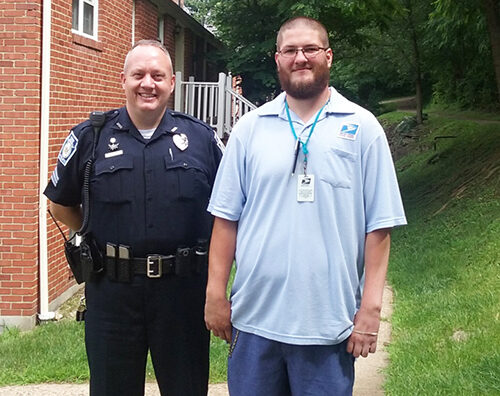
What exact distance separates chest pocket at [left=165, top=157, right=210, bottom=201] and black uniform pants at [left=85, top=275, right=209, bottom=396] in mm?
394

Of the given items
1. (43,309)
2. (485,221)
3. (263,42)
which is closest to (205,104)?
(263,42)

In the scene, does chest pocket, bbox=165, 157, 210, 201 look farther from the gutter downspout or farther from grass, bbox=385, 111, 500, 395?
the gutter downspout

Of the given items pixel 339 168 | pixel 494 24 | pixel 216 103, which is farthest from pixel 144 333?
pixel 216 103

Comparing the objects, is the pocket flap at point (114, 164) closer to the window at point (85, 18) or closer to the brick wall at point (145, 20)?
the window at point (85, 18)

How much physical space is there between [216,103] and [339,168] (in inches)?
432

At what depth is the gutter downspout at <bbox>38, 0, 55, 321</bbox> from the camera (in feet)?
20.9

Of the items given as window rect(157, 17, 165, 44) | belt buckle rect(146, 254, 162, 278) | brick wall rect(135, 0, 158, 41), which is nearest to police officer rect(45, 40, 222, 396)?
belt buckle rect(146, 254, 162, 278)

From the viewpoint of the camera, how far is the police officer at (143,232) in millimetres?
2951

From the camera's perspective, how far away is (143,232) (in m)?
2.95

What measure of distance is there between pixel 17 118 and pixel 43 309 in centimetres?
194

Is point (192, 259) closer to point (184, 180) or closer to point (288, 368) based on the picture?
point (184, 180)

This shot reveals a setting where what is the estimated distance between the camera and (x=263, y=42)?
1694 cm

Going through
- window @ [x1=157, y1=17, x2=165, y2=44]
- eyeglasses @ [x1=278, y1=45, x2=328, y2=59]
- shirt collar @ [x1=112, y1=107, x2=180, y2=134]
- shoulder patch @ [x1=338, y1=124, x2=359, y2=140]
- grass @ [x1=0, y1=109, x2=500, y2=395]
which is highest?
window @ [x1=157, y1=17, x2=165, y2=44]

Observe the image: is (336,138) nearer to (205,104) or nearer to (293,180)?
(293,180)
